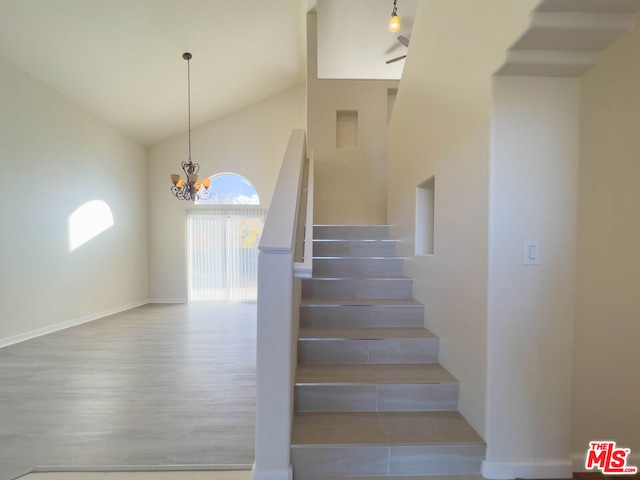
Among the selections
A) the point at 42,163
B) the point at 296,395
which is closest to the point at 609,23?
the point at 296,395

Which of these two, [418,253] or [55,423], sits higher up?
[418,253]

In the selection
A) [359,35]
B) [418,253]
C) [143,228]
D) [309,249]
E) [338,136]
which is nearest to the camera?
[309,249]

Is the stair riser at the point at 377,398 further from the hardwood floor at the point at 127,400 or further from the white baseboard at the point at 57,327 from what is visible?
the white baseboard at the point at 57,327

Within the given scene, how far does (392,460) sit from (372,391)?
355 mm

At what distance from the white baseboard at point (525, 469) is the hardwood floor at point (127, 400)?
4.33ft

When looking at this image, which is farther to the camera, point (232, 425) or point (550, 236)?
point (232, 425)

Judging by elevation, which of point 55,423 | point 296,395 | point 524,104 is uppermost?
point 524,104

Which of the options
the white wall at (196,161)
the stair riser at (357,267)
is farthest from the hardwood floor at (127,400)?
the white wall at (196,161)

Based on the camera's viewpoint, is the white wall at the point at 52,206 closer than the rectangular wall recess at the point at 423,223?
No

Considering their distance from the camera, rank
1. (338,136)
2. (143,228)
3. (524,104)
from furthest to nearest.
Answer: (143,228)
(338,136)
(524,104)

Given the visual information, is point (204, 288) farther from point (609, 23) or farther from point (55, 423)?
point (609, 23)

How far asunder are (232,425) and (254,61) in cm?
541

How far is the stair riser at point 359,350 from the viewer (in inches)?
81.1

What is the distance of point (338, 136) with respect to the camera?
4863 millimetres
